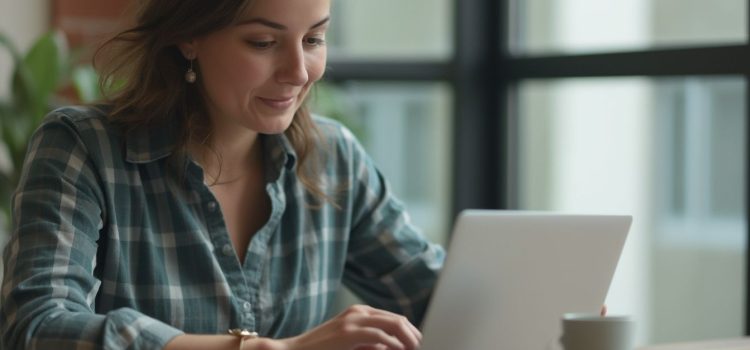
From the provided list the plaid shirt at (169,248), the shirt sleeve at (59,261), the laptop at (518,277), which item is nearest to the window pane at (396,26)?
the plaid shirt at (169,248)

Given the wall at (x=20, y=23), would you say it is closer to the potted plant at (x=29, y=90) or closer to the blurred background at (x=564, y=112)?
the blurred background at (x=564, y=112)

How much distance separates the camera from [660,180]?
3064 millimetres

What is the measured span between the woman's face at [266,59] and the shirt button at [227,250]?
0.59 ft

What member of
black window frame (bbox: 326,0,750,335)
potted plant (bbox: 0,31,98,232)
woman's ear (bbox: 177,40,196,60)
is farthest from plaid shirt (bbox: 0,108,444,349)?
black window frame (bbox: 326,0,750,335)

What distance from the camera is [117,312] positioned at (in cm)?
140

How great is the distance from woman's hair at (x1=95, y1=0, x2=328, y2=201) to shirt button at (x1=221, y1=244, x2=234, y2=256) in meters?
0.15

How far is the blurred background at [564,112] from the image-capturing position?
2.84 m

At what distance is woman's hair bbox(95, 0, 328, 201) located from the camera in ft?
5.52

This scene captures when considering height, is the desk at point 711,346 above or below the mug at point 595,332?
below

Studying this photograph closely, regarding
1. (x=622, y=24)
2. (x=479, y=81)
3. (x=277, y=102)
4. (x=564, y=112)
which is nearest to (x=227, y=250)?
(x=277, y=102)

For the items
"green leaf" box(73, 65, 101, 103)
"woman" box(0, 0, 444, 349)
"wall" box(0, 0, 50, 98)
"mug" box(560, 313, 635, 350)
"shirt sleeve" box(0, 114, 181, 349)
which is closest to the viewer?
"mug" box(560, 313, 635, 350)

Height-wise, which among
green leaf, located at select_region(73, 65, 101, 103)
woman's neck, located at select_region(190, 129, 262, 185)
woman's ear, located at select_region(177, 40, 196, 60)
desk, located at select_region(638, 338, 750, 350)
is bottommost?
desk, located at select_region(638, 338, 750, 350)

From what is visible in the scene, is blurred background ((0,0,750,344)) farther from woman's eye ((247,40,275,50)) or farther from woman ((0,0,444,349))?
woman's eye ((247,40,275,50))

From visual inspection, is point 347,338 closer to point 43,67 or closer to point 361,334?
point 361,334
